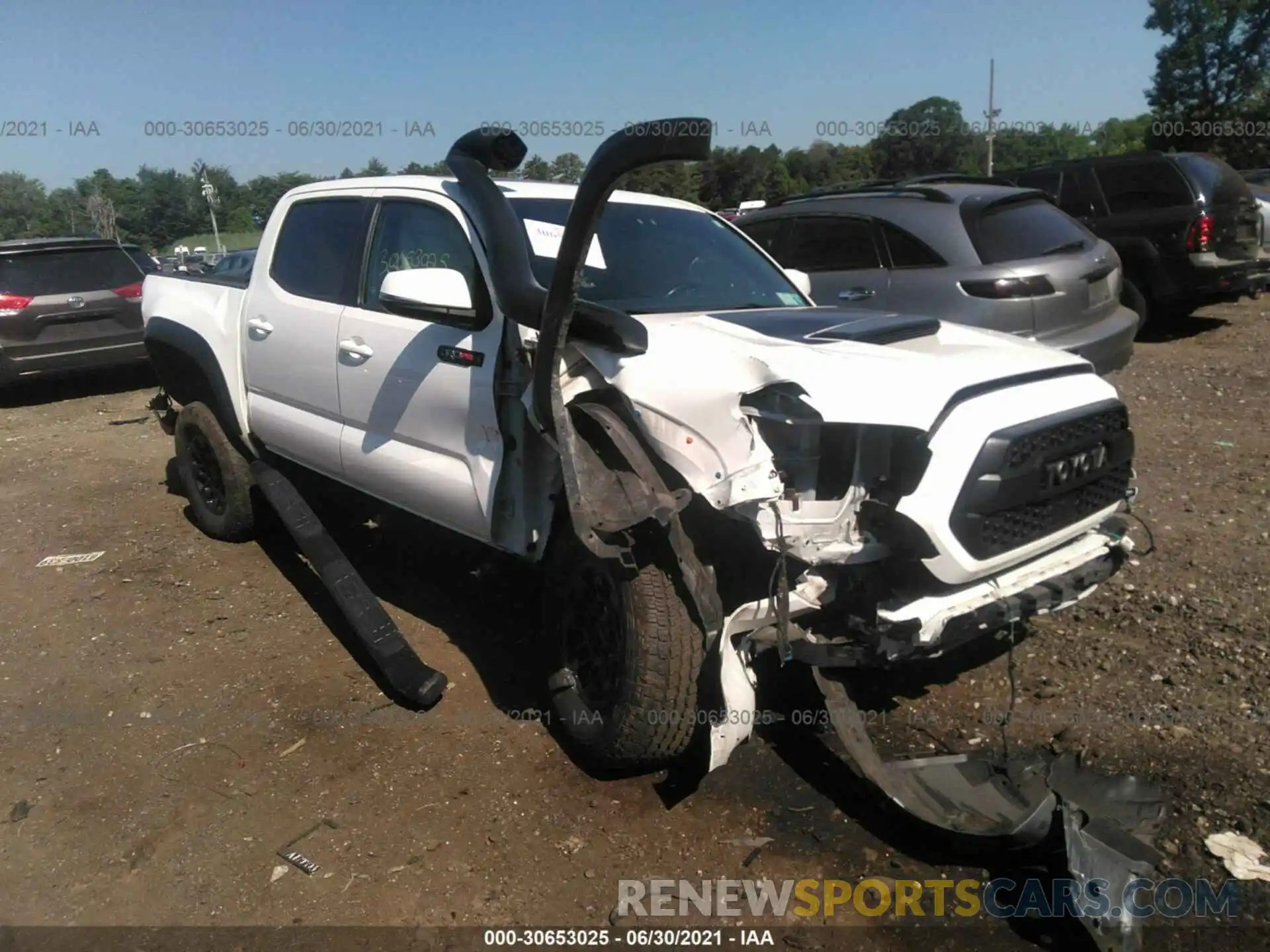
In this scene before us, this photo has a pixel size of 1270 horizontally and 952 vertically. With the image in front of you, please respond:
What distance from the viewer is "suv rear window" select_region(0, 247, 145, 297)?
975cm

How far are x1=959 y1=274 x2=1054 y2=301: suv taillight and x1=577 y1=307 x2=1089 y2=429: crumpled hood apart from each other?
2835 millimetres

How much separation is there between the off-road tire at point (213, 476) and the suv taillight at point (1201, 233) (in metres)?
8.84

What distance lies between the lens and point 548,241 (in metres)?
3.60

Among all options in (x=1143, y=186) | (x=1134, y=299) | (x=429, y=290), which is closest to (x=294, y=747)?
(x=429, y=290)

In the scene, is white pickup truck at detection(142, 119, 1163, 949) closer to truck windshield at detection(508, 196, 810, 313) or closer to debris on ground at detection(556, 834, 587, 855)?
truck windshield at detection(508, 196, 810, 313)

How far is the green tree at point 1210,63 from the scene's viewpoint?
4088cm

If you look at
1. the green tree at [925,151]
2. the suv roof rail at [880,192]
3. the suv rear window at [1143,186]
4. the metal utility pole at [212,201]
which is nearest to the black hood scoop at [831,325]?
the suv roof rail at [880,192]

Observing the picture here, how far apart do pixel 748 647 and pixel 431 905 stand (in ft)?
3.86

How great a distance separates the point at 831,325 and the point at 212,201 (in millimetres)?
28572

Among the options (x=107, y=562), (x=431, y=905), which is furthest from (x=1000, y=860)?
(x=107, y=562)

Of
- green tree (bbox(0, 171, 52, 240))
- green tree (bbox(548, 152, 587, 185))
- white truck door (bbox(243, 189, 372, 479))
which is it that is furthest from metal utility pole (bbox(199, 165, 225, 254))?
white truck door (bbox(243, 189, 372, 479))

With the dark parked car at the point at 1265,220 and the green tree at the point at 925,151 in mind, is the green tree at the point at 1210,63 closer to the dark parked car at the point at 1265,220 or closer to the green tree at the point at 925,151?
the green tree at the point at 925,151

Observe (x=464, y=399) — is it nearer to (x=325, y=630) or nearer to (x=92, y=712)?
(x=325, y=630)

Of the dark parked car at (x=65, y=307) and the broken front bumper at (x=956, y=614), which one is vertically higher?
the dark parked car at (x=65, y=307)
